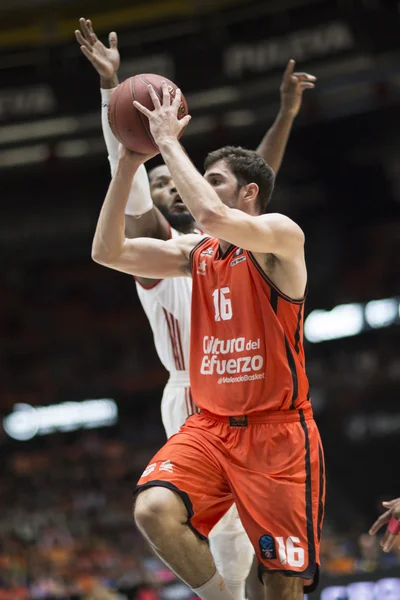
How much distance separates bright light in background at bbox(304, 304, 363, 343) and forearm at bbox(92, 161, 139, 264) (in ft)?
51.3

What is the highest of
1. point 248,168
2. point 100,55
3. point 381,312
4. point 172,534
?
point 100,55

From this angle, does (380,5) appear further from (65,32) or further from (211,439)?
(211,439)

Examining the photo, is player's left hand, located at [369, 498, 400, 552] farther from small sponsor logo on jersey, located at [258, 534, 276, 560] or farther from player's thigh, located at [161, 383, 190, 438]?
player's thigh, located at [161, 383, 190, 438]

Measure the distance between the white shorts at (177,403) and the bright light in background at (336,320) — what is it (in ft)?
48.8

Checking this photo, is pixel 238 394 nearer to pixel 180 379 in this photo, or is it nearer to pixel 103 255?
pixel 103 255

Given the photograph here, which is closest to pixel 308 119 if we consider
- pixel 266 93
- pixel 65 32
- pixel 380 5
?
pixel 266 93

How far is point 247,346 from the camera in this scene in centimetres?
385

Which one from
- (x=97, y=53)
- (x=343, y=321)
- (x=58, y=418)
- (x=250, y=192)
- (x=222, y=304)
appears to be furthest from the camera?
(x=58, y=418)

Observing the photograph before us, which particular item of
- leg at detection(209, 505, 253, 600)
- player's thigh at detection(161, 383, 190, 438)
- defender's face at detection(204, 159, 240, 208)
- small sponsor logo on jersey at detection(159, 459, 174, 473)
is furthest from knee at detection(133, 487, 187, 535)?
defender's face at detection(204, 159, 240, 208)

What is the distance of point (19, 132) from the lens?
14266mm

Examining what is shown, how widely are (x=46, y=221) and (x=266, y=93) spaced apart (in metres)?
7.21

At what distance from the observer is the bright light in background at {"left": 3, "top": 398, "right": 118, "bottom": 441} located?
20406mm

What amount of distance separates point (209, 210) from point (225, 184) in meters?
0.59

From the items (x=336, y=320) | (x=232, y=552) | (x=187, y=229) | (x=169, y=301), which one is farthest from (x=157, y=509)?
(x=336, y=320)
